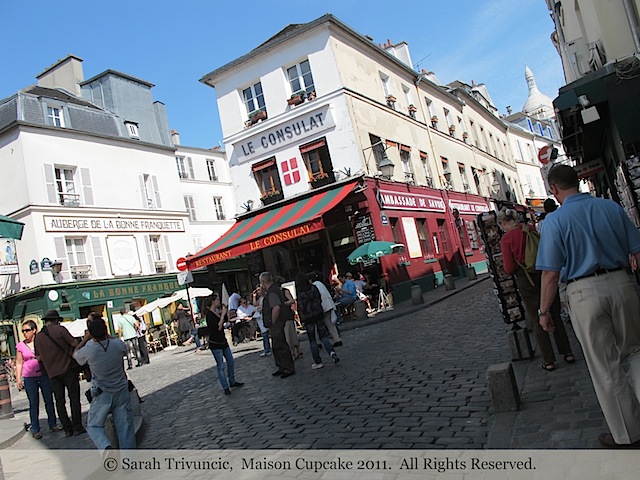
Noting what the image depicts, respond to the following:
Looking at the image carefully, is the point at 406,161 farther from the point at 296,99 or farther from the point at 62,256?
the point at 62,256

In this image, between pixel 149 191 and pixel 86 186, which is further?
pixel 149 191

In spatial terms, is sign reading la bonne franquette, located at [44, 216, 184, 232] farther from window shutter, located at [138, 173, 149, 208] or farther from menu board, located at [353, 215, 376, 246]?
menu board, located at [353, 215, 376, 246]

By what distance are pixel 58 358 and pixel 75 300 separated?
15508 millimetres

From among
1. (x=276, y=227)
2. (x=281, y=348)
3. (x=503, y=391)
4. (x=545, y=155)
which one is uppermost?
(x=276, y=227)

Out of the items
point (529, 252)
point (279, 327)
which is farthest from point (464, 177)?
point (529, 252)

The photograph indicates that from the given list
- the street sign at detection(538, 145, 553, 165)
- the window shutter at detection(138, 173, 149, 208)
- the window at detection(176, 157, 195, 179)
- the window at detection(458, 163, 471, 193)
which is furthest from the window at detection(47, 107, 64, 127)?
the street sign at detection(538, 145, 553, 165)

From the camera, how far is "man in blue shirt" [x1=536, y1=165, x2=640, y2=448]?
3100 mm

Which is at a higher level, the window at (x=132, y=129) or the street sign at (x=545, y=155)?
the window at (x=132, y=129)

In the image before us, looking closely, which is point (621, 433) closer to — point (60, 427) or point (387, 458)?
point (387, 458)

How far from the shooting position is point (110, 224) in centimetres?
2369

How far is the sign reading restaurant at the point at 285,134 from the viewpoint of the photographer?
18.7 metres

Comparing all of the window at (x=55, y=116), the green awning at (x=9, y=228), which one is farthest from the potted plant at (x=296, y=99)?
the green awning at (x=9, y=228)

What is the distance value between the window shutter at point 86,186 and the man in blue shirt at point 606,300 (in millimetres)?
23157

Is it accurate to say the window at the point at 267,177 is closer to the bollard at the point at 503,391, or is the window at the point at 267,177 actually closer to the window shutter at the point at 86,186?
the window shutter at the point at 86,186
